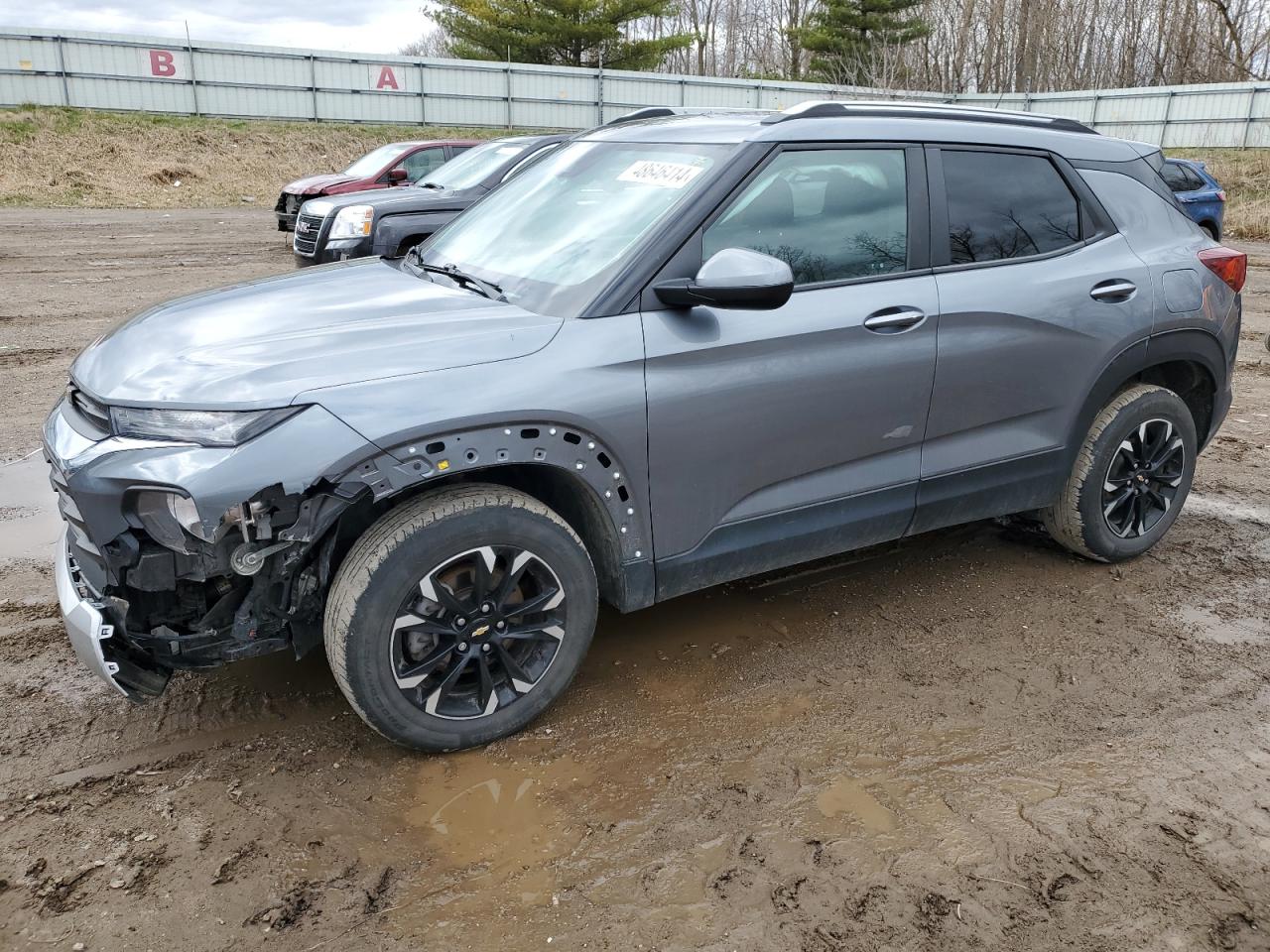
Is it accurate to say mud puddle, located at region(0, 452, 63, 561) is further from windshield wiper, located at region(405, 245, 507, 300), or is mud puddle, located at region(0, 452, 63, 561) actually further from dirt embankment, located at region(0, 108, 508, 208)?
dirt embankment, located at region(0, 108, 508, 208)

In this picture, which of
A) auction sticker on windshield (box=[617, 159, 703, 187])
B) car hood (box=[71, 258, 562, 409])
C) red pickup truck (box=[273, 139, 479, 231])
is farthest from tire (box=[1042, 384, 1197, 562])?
red pickup truck (box=[273, 139, 479, 231])

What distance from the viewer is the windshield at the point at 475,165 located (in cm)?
1077

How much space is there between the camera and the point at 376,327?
311 centimetres

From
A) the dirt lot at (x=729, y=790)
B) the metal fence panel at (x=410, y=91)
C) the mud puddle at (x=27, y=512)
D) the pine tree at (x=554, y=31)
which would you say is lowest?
the dirt lot at (x=729, y=790)

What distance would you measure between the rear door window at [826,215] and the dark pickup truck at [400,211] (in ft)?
18.6

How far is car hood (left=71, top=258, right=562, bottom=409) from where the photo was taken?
2.81m

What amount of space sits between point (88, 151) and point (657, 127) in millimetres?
24024

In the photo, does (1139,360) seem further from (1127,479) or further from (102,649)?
(102,649)

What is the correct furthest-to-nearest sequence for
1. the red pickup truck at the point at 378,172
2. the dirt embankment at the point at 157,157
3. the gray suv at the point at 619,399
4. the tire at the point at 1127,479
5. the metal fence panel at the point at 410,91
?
the metal fence panel at the point at 410,91, the dirt embankment at the point at 157,157, the red pickup truck at the point at 378,172, the tire at the point at 1127,479, the gray suv at the point at 619,399

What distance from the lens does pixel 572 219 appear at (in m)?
3.63

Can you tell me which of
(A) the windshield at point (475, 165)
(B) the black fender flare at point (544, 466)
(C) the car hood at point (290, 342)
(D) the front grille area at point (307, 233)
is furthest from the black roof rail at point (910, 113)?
(D) the front grille area at point (307, 233)

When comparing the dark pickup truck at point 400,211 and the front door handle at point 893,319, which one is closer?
the front door handle at point 893,319

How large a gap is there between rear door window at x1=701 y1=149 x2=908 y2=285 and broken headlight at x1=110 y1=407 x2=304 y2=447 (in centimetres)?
148

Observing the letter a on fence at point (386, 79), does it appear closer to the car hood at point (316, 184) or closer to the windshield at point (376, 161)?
the windshield at point (376, 161)
